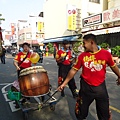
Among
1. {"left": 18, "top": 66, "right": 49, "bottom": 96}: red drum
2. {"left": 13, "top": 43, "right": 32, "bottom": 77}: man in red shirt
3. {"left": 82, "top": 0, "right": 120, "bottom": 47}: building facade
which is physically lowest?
{"left": 18, "top": 66, "right": 49, "bottom": 96}: red drum

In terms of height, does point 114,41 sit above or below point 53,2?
below

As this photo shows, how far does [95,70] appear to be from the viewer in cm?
276

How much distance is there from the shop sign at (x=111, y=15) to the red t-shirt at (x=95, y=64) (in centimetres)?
1314

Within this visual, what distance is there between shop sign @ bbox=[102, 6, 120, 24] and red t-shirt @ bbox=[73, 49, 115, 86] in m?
13.1

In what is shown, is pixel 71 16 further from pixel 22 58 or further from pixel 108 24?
pixel 22 58

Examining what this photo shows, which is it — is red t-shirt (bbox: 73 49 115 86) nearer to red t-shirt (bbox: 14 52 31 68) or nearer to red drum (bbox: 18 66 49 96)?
red drum (bbox: 18 66 49 96)

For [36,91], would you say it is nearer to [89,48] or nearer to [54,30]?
[89,48]

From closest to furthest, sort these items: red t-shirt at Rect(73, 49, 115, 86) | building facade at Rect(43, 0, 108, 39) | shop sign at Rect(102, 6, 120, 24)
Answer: red t-shirt at Rect(73, 49, 115, 86)
shop sign at Rect(102, 6, 120, 24)
building facade at Rect(43, 0, 108, 39)

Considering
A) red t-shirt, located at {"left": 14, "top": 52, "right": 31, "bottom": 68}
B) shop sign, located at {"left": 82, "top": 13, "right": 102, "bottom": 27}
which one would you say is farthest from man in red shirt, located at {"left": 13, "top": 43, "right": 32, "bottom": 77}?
shop sign, located at {"left": 82, "top": 13, "right": 102, "bottom": 27}

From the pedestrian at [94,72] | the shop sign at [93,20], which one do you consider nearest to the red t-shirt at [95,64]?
the pedestrian at [94,72]

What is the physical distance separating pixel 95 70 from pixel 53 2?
2804 centimetres

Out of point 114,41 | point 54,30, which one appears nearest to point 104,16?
point 114,41

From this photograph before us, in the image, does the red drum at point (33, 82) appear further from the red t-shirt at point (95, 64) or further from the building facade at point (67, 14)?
the building facade at point (67, 14)

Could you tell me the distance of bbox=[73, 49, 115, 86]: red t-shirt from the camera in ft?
8.92
